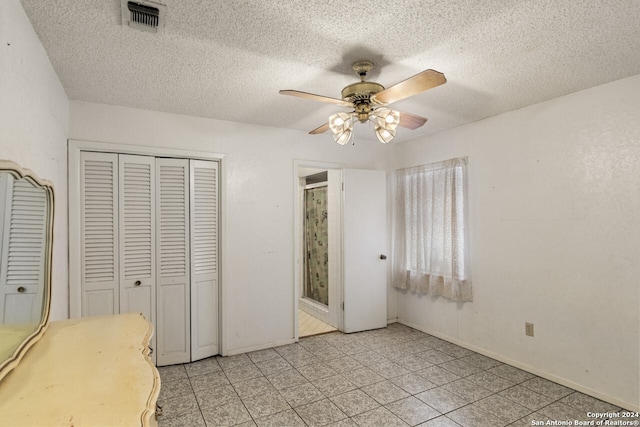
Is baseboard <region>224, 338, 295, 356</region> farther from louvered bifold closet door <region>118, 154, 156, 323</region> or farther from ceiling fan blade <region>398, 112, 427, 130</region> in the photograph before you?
ceiling fan blade <region>398, 112, 427, 130</region>

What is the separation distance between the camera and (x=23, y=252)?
1352 millimetres

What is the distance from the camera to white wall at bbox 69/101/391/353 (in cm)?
326

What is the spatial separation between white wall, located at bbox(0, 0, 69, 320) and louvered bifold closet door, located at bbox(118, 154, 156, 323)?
419 millimetres

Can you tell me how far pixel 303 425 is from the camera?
2.21 metres

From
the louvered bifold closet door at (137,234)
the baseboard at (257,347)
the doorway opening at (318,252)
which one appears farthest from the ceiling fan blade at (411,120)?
the baseboard at (257,347)

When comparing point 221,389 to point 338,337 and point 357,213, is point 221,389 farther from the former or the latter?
point 357,213

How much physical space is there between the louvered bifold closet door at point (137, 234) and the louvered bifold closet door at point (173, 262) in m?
0.06

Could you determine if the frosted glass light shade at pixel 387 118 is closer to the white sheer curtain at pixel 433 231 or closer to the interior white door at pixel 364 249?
the white sheer curtain at pixel 433 231

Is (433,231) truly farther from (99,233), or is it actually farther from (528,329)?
(99,233)

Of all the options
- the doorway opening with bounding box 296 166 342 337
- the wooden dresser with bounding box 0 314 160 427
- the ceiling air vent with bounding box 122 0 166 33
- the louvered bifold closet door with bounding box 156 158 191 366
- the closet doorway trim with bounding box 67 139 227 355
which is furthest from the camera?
the doorway opening with bounding box 296 166 342 337

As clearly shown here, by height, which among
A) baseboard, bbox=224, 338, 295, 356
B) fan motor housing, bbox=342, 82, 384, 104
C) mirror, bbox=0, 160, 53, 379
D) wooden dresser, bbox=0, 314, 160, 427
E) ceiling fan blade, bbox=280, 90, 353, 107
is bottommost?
baseboard, bbox=224, 338, 295, 356

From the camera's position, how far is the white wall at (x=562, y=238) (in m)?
2.42

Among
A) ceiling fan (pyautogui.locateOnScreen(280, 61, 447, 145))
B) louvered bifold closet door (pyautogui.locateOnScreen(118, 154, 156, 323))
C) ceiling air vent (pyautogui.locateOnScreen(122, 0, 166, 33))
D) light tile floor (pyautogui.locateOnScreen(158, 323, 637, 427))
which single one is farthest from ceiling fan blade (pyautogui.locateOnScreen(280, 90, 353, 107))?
light tile floor (pyautogui.locateOnScreen(158, 323, 637, 427))

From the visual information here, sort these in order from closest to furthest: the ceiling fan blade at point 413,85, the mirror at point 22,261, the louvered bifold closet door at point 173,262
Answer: the mirror at point 22,261, the ceiling fan blade at point 413,85, the louvered bifold closet door at point 173,262
